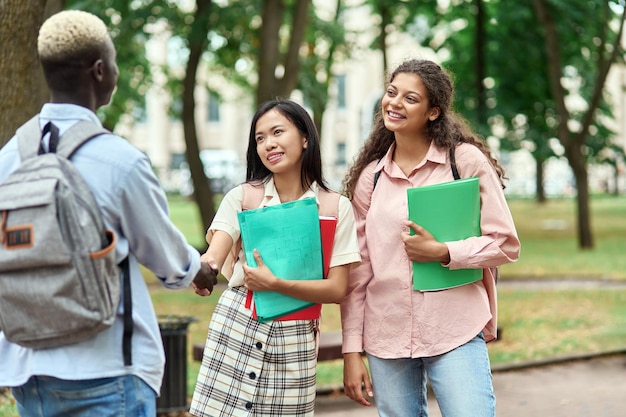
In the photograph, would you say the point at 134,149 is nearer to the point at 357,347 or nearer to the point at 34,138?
the point at 34,138

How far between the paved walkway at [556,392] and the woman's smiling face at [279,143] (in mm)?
4246

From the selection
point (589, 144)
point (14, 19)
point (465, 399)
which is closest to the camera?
point (465, 399)

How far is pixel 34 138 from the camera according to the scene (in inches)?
119

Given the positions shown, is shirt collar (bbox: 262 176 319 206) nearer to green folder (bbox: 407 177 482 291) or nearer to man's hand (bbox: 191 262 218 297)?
green folder (bbox: 407 177 482 291)

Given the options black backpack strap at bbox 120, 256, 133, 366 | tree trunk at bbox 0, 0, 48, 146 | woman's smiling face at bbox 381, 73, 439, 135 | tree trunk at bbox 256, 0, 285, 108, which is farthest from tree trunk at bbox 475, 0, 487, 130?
black backpack strap at bbox 120, 256, 133, 366

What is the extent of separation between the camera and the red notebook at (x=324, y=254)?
13.1ft

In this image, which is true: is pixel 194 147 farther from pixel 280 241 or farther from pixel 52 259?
pixel 52 259

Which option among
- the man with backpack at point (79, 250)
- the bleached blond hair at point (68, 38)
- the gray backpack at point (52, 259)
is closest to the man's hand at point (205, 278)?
the man with backpack at point (79, 250)

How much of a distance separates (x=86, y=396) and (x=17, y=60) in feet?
17.3

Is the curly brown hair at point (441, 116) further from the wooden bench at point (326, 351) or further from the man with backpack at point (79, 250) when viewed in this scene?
the wooden bench at point (326, 351)

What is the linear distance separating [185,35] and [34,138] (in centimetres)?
1772

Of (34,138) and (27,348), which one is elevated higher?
(34,138)

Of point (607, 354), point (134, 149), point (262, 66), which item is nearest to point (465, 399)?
point (134, 149)

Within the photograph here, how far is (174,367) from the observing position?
7.86 meters
